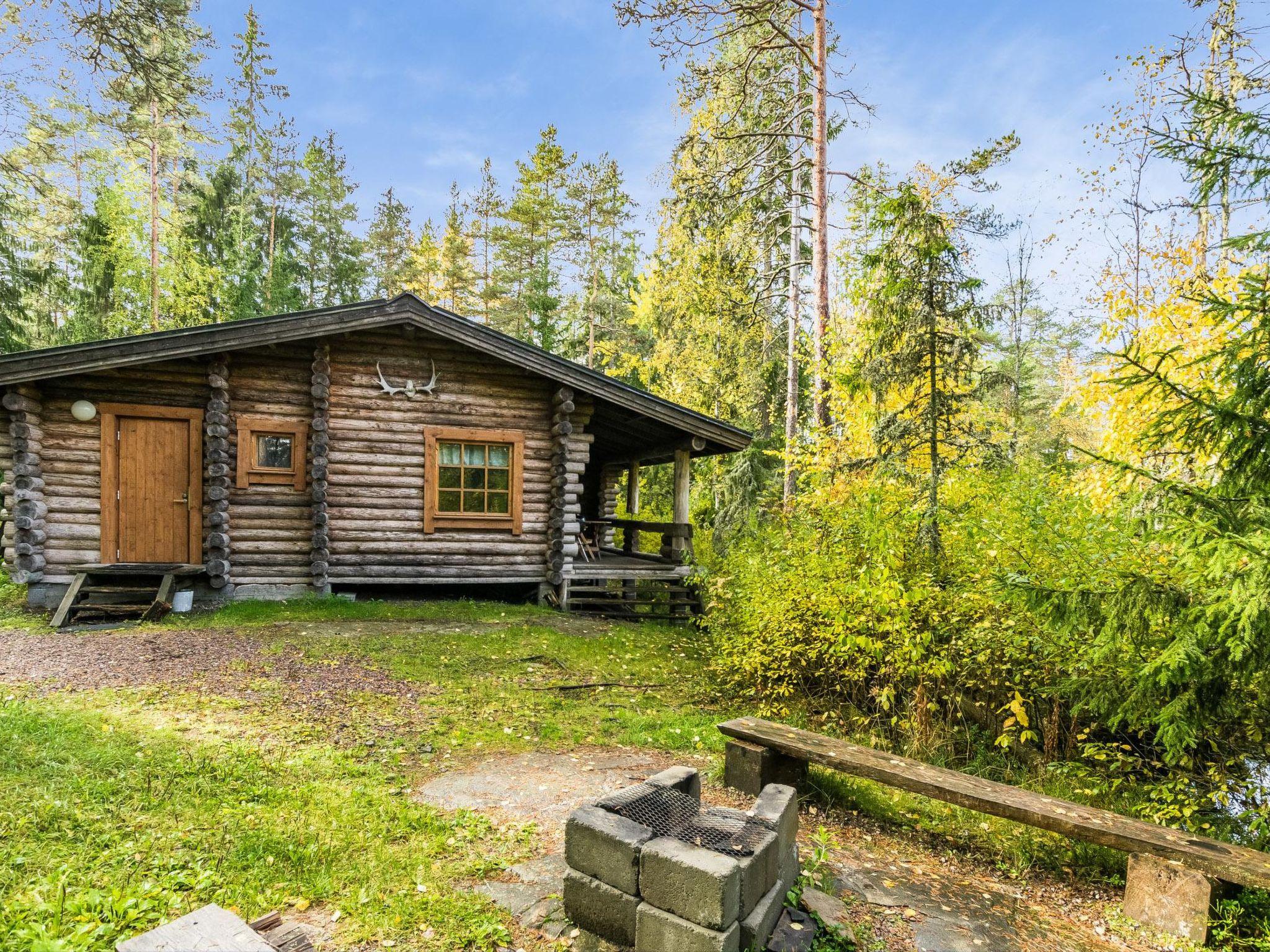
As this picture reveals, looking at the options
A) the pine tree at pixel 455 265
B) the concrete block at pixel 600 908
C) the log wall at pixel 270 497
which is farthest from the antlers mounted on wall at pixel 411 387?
the pine tree at pixel 455 265

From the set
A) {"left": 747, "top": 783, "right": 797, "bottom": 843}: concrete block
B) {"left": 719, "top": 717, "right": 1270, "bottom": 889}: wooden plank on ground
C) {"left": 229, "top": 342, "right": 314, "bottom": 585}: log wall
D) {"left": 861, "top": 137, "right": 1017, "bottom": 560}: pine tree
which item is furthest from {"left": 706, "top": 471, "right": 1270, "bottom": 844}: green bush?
{"left": 229, "top": 342, "right": 314, "bottom": 585}: log wall

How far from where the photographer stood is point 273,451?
33.9 feet

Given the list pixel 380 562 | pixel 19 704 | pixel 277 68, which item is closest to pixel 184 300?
pixel 277 68

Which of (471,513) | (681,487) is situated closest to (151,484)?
(471,513)

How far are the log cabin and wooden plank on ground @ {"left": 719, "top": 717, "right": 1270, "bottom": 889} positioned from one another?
6464 millimetres

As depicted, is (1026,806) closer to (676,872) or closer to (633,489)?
(676,872)

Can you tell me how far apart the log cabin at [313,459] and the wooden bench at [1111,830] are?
6.51 m

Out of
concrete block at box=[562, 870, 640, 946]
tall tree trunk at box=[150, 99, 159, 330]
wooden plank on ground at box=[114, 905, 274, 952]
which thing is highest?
tall tree trunk at box=[150, 99, 159, 330]

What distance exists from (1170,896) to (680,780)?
99.8 inches

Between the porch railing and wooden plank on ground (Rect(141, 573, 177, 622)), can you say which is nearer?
wooden plank on ground (Rect(141, 573, 177, 622))

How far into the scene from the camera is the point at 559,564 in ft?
37.3

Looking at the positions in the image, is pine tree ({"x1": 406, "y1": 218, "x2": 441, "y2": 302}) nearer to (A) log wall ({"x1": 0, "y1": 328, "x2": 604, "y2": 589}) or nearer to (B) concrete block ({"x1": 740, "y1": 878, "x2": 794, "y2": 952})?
(A) log wall ({"x1": 0, "y1": 328, "x2": 604, "y2": 589})

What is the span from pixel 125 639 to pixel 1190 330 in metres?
15.0

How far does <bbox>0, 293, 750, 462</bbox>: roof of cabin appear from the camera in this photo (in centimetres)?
873
